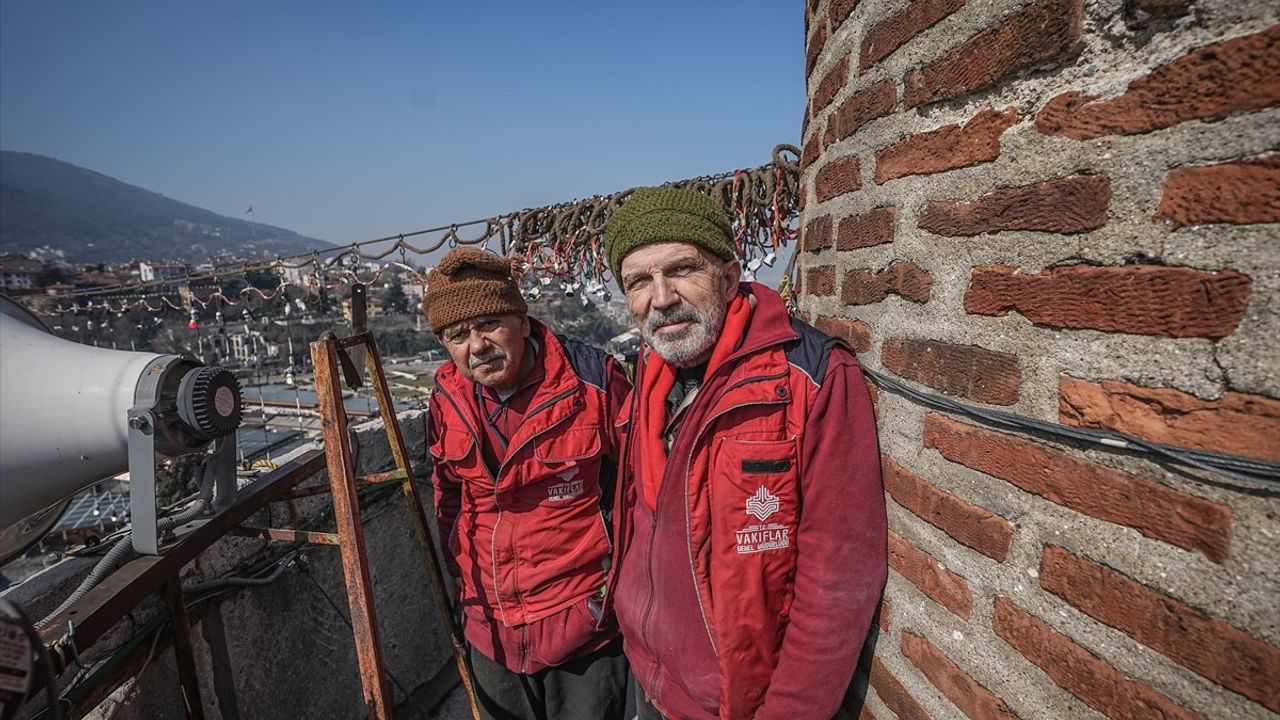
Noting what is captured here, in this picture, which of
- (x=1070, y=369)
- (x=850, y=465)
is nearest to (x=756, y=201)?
(x=850, y=465)

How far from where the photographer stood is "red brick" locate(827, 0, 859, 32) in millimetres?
1339

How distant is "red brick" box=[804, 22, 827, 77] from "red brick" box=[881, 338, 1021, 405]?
92 centimetres

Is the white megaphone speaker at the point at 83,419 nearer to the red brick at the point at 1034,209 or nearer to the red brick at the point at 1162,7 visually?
the red brick at the point at 1034,209

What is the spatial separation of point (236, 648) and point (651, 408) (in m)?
2.15

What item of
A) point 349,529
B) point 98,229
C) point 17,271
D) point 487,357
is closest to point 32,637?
point 349,529

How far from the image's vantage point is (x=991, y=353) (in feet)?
3.21

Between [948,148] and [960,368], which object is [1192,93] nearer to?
[948,148]

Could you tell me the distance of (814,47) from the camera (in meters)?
1.63

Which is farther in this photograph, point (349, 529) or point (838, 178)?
point (349, 529)

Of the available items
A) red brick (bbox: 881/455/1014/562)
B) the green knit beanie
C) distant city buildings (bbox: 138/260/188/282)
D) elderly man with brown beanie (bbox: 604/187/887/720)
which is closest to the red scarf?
elderly man with brown beanie (bbox: 604/187/887/720)

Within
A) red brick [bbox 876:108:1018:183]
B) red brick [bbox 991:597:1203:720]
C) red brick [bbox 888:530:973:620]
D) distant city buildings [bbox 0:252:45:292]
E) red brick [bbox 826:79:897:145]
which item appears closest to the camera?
red brick [bbox 991:597:1203:720]

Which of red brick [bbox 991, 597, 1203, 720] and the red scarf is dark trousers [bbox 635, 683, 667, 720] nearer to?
the red scarf

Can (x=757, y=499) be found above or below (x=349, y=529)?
above

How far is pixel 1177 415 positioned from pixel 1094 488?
16 cm
